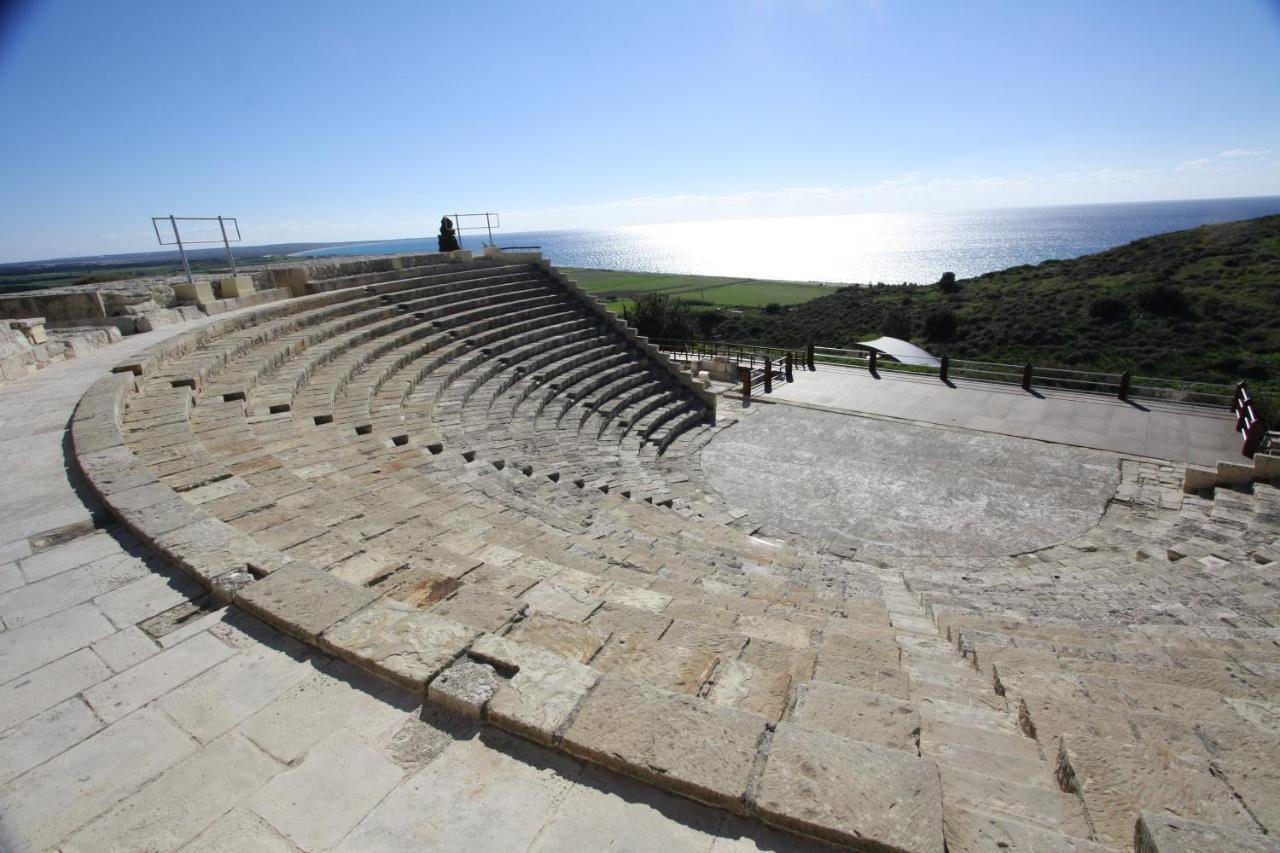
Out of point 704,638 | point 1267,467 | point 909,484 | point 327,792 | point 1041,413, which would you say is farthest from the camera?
point 1041,413

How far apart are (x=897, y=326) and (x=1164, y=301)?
1386cm

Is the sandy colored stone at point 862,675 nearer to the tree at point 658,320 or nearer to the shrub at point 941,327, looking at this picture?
the tree at point 658,320

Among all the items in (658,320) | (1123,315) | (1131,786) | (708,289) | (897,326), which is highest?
(1131,786)

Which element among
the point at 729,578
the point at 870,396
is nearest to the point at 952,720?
the point at 729,578

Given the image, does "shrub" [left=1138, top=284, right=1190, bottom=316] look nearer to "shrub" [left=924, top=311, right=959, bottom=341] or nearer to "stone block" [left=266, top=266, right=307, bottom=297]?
"shrub" [left=924, top=311, right=959, bottom=341]

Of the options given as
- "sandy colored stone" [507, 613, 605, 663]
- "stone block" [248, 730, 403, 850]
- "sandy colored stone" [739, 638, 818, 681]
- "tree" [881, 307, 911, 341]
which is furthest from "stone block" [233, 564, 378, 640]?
"tree" [881, 307, 911, 341]

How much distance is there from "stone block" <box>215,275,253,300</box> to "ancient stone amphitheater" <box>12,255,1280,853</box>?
302 cm

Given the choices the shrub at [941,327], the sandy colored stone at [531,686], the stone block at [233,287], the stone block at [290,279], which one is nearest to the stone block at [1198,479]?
the sandy colored stone at [531,686]

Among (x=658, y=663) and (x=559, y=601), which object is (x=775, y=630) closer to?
(x=658, y=663)

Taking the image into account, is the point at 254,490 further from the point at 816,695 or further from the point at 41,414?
the point at 816,695

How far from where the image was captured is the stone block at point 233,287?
12.6 meters

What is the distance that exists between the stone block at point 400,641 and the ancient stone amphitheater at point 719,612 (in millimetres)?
15

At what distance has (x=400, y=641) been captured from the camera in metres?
2.79

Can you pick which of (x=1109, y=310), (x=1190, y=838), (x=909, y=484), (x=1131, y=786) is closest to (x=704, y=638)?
(x=1131, y=786)
